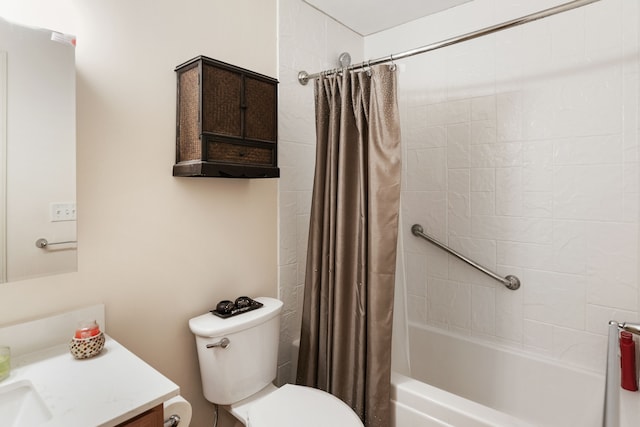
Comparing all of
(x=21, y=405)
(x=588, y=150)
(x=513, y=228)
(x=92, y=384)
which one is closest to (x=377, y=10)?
(x=588, y=150)

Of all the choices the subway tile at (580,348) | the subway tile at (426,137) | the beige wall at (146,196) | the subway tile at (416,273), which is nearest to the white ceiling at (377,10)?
the beige wall at (146,196)

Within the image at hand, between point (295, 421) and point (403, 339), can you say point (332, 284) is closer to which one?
point (403, 339)

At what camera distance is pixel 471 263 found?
202cm

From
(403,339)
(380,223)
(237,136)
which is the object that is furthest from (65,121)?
(403,339)

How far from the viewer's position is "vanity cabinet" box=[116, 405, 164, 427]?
2.71 feet

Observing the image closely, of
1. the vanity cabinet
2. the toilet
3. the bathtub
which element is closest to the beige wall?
the toilet

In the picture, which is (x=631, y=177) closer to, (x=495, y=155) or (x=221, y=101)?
(x=495, y=155)

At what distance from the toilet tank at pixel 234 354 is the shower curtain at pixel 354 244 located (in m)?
0.28

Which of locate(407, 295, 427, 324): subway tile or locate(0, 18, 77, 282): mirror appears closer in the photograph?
locate(0, 18, 77, 282): mirror

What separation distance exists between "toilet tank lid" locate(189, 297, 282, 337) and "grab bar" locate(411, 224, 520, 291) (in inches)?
43.5

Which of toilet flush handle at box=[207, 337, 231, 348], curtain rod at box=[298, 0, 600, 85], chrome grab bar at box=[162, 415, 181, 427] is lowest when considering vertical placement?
chrome grab bar at box=[162, 415, 181, 427]

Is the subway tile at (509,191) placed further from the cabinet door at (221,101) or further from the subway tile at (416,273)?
the cabinet door at (221,101)

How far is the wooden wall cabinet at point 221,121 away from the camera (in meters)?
1.32

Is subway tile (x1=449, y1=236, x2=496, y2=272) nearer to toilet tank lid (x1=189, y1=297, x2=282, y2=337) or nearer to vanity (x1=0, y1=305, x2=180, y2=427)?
toilet tank lid (x1=189, y1=297, x2=282, y2=337)
